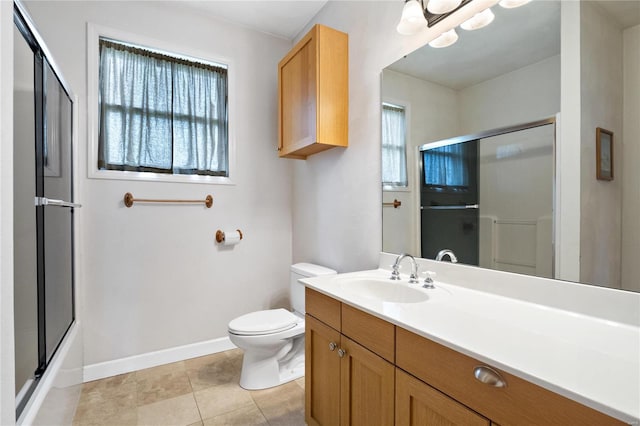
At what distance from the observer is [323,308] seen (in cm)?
146

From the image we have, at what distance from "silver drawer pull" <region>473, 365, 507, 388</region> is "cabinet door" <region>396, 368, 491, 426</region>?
108 mm

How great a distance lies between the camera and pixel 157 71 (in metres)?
2.39

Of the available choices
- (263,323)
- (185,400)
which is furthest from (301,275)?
(185,400)

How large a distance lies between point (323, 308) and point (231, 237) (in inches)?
52.8

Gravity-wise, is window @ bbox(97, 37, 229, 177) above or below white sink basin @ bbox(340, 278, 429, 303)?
above

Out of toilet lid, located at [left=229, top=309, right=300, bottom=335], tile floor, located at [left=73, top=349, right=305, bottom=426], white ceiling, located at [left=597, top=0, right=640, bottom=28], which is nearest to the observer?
white ceiling, located at [left=597, top=0, right=640, bottom=28]

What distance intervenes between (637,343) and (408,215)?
1052 mm

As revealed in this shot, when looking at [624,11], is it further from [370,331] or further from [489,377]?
[370,331]

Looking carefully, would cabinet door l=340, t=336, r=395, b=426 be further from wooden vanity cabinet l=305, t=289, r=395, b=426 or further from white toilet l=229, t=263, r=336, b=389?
white toilet l=229, t=263, r=336, b=389

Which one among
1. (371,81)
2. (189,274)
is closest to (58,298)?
(189,274)

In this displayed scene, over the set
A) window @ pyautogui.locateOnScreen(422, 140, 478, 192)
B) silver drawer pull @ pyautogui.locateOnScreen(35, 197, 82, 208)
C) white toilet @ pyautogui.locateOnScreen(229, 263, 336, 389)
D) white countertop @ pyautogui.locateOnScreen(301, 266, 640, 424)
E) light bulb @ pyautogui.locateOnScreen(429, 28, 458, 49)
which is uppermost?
light bulb @ pyautogui.locateOnScreen(429, 28, 458, 49)

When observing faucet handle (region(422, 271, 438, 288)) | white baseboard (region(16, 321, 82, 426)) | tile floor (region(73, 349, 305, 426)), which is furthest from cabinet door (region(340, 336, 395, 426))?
white baseboard (region(16, 321, 82, 426))

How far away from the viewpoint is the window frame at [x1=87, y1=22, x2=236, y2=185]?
2156 millimetres

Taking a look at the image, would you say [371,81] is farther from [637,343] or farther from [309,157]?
[637,343]
